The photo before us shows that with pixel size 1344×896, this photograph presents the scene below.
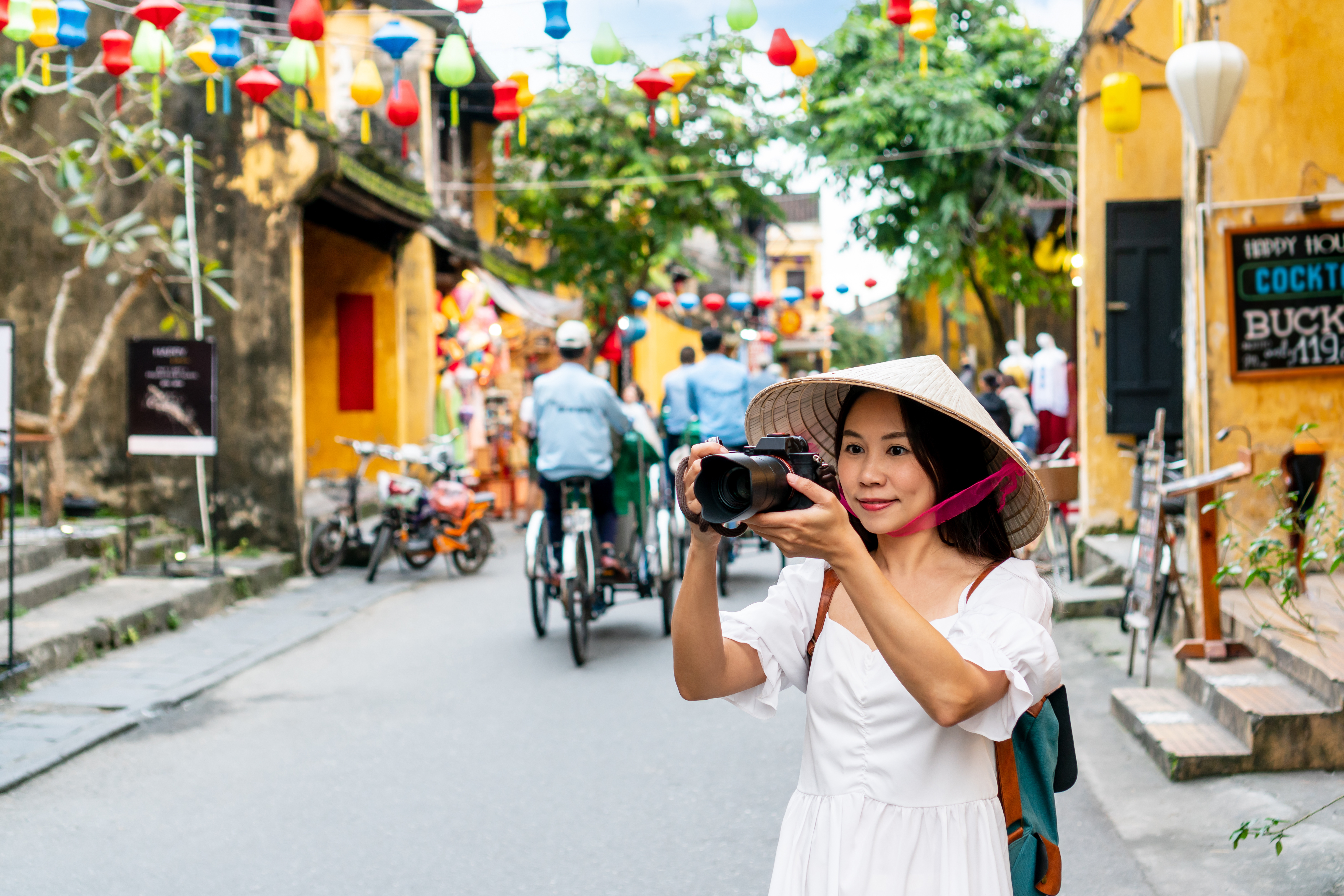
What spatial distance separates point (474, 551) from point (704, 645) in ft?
32.4

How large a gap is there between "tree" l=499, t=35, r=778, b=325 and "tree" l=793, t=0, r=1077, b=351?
7.68 ft

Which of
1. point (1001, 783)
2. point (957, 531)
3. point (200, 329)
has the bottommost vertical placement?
point (1001, 783)

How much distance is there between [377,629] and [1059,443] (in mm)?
8389

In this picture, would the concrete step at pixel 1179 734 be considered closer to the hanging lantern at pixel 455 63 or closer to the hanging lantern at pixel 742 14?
the hanging lantern at pixel 742 14

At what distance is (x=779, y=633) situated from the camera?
215cm

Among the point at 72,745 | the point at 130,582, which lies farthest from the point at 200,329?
the point at 72,745

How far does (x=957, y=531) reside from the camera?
7.04ft

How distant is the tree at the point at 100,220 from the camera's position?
9648mm

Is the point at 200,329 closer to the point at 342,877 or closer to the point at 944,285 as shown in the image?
the point at 342,877

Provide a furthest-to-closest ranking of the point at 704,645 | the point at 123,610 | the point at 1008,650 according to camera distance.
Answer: the point at 123,610, the point at 704,645, the point at 1008,650

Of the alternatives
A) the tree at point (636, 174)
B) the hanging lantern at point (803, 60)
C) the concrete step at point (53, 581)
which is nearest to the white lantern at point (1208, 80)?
the hanging lantern at point (803, 60)

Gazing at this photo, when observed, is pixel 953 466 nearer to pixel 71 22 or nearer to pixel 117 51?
pixel 71 22

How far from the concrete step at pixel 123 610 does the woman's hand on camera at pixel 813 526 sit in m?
5.85

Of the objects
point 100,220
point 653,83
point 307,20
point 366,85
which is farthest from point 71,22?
point 100,220
